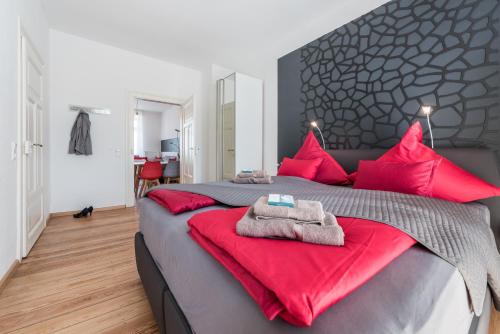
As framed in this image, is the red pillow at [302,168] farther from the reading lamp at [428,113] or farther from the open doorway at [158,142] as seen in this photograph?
the open doorway at [158,142]

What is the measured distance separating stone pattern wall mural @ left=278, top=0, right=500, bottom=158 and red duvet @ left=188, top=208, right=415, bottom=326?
1.76m

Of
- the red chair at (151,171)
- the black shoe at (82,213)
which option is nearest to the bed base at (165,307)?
the black shoe at (82,213)

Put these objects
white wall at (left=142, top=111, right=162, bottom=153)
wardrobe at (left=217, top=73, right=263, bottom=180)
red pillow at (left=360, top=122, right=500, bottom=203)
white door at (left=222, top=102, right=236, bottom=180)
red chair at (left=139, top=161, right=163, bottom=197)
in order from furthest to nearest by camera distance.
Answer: white wall at (left=142, top=111, right=162, bottom=153), red chair at (left=139, top=161, right=163, bottom=197), white door at (left=222, top=102, right=236, bottom=180), wardrobe at (left=217, top=73, right=263, bottom=180), red pillow at (left=360, top=122, right=500, bottom=203)

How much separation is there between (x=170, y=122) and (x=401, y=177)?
6.99m

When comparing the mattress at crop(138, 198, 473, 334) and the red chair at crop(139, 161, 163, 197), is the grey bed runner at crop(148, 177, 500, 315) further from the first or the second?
the red chair at crop(139, 161, 163, 197)

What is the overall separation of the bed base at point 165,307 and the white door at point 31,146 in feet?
5.17

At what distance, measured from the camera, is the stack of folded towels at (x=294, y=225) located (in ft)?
2.25

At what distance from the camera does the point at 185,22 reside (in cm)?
303

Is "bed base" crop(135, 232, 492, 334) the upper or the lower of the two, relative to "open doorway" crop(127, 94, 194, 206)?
lower

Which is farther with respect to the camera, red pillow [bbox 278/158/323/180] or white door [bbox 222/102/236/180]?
white door [bbox 222/102/236/180]

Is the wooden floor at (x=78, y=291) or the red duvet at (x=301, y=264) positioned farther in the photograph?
the wooden floor at (x=78, y=291)

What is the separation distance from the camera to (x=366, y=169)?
6.16ft

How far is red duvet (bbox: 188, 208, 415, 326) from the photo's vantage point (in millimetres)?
456

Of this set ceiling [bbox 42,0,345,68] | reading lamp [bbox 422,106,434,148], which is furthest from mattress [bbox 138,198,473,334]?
ceiling [bbox 42,0,345,68]
